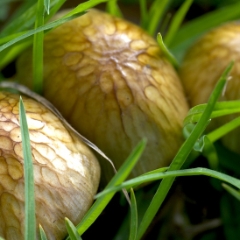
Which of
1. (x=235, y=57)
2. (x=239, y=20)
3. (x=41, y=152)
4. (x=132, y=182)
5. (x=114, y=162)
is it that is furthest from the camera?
(x=239, y=20)

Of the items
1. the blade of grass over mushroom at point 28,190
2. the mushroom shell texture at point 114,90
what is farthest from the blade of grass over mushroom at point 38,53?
the blade of grass over mushroom at point 28,190

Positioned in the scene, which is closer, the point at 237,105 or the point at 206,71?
the point at 237,105

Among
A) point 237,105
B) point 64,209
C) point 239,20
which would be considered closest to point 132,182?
point 64,209

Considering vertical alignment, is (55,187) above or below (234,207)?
above

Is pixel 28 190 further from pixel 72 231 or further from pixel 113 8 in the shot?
pixel 113 8

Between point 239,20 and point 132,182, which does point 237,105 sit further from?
point 239,20
